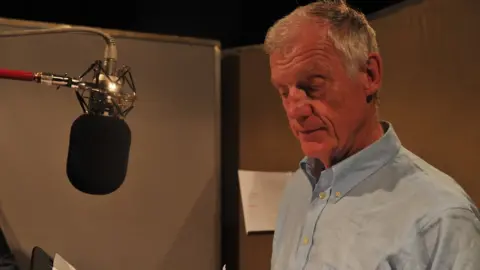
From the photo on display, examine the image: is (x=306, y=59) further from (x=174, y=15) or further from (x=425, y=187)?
(x=174, y=15)

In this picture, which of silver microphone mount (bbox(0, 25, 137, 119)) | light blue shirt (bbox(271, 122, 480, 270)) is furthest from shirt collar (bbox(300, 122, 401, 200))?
silver microphone mount (bbox(0, 25, 137, 119))

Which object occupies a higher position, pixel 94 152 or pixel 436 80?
pixel 436 80

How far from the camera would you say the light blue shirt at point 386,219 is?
2.46 ft

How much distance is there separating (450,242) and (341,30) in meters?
0.38

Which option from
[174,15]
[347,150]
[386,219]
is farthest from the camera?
[174,15]

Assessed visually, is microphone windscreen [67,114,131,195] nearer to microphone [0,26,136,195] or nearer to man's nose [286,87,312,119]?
microphone [0,26,136,195]

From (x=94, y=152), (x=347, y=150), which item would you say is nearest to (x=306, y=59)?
(x=347, y=150)

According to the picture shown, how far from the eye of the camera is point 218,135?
1646 mm

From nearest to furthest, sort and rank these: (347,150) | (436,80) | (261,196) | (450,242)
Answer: (450,242) < (347,150) < (436,80) < (261,196)

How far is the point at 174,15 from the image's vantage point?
2.20 metres

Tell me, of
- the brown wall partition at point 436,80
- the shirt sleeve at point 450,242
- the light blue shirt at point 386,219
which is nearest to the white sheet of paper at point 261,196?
the brown wall partition at point 436,80

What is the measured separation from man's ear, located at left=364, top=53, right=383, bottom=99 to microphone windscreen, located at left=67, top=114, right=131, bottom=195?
0.43 metres

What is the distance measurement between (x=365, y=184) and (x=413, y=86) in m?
0.45

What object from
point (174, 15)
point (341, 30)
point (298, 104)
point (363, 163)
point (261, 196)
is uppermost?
point (174, 15)
